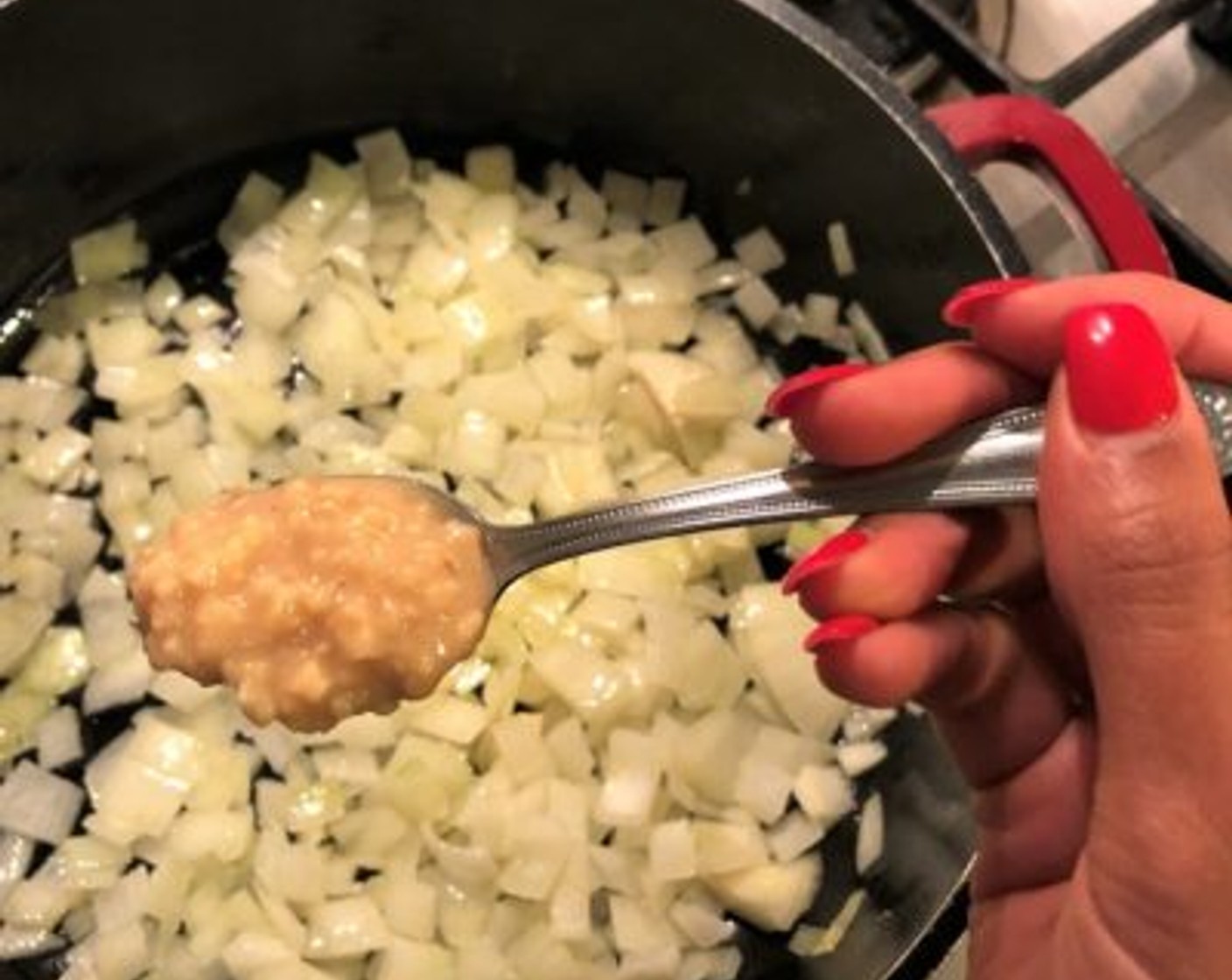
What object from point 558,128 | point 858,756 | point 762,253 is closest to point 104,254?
point 558,128

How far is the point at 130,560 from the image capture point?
3.88ft

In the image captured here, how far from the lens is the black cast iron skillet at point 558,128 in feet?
3.60

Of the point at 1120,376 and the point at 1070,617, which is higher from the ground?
the point at 1120,376

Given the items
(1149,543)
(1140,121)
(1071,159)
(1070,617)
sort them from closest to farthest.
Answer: (1149,543) → (1070,617) → (1071,159) → (1140,121)

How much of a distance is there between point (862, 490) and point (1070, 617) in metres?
0.12

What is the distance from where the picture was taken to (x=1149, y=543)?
0.62 m

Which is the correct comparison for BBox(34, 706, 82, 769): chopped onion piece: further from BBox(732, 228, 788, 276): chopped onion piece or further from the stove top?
the stove top

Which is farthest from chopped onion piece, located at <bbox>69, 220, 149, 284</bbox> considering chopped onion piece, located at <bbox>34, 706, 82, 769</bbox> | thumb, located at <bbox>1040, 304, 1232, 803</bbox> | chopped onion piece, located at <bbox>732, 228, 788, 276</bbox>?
thumb, located at <bbox>1040, 304, 1232, 803</bbox>

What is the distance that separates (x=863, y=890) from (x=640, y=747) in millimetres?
192

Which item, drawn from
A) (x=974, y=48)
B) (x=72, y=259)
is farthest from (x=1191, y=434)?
(x=72, y=259)

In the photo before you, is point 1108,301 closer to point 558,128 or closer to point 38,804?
→ point 558,128

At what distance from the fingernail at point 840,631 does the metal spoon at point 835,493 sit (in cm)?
6

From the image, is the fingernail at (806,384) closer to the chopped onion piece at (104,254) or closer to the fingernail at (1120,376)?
the fingernail at (1120,376)

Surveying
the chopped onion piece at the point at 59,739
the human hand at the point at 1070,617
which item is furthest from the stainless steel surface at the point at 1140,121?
the chopped onion piece at the point at 59,739
